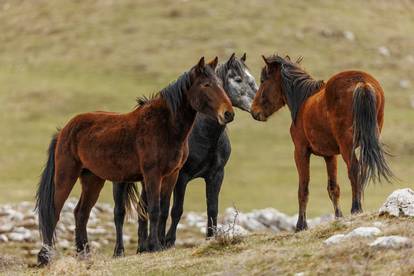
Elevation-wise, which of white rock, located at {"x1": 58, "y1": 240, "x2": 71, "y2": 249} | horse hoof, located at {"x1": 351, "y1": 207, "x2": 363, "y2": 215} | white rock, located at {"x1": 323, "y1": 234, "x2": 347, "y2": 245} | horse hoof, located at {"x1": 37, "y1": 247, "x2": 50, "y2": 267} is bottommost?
white rock, located at {"x1": 58, "y1": 240, "x2": 71, "y2": 249}

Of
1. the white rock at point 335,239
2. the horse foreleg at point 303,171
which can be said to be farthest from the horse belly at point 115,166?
the white rock at point 335,239

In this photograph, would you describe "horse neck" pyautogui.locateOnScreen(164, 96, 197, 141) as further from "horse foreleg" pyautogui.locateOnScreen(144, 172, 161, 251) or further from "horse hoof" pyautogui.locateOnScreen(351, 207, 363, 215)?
"horse hoof" pyautogui.locateOnScreen(351, 207, 363, 215)

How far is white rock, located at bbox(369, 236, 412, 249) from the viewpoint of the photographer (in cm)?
972

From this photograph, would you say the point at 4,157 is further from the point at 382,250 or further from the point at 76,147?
the point at 382,250

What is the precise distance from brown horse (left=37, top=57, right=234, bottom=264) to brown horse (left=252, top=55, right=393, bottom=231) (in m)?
1.22

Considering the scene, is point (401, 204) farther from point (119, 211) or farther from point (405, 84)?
point (405, 84)

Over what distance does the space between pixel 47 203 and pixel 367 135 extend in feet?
16.8

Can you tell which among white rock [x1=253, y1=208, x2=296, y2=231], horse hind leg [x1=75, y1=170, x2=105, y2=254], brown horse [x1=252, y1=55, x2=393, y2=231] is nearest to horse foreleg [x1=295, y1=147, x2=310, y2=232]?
brown horse [x1=252, y1=55, x2=393, y2=231]

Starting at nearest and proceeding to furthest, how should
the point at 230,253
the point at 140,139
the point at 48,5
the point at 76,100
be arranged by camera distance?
1. the point at 230,253
2. the point at 140,139
3. the point at 76,100
4. the point at 48,5

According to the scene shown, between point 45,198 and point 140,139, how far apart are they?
6.62 feet

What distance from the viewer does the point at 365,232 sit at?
10.4 meters

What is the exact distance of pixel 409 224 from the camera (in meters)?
10.7

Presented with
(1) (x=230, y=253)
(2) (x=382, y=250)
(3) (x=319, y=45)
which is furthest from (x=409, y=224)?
(3) (x=319, y=45)

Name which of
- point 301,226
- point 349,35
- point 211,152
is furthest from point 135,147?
point 349,35
